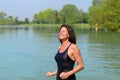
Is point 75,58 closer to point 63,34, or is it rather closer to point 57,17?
point 63,34

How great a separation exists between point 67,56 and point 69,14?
121 metres

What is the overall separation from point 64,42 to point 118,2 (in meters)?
64.3

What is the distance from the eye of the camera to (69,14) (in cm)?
12556

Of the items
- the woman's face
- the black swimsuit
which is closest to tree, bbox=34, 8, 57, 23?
the woman's face

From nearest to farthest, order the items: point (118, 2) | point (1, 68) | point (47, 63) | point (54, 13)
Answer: point (1, 68) → point (47, 63) → point (118, 2) → point (54, 13)

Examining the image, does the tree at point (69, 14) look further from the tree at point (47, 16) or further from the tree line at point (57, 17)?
the tree at point (47, 16)

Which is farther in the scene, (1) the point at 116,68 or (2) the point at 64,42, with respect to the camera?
(1) the point at 116,68

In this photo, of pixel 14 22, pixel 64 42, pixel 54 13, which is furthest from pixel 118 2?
pixel 14 22

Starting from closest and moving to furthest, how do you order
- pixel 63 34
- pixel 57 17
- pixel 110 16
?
pixel 63 34 → pixel 110 16 → pixel 57 17

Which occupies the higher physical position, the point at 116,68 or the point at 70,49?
the point at 70,49

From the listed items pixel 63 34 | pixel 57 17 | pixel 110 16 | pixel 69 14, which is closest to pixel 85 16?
pixel 69 14

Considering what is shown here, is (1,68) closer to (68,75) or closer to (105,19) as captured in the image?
(68,75)

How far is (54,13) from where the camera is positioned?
14138 centimetres

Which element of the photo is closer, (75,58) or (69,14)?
(75,58)
